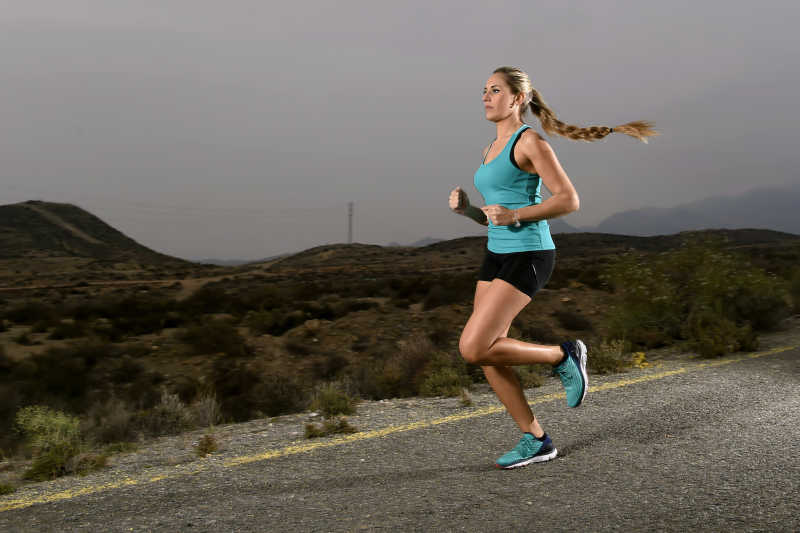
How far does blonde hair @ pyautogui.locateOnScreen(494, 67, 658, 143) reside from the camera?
3756 millimetres

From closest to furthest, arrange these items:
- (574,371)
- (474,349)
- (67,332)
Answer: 1. (474,349)
2. (574,371)
3. (67,332)

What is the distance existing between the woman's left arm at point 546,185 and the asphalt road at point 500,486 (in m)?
1.58

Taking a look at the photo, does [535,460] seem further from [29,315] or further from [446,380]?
[29,315]

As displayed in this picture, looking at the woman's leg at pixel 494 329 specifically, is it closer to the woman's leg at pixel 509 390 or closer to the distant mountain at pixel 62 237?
the woman's leg at pixel 509 390

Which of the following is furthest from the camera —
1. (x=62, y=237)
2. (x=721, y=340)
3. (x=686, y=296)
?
(x=62, y=237)

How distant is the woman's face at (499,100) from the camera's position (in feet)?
12.3

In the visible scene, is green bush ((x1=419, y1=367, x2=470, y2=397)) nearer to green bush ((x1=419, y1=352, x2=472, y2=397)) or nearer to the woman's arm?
green bush ((x1=419, y1=352, x2=472, y2=397))

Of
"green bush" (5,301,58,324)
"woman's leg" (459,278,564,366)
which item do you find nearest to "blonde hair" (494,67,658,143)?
"woman's leg" (459,278,564,366)

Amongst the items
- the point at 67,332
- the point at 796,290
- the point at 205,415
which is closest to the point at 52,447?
the point at 205,415

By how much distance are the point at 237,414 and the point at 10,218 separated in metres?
133

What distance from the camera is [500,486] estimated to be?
3682 mm

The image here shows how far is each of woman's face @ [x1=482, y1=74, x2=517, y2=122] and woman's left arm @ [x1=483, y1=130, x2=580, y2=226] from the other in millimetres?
296

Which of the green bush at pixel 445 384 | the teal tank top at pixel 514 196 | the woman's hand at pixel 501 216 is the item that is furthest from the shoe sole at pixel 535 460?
the green bush at pixel 445 384

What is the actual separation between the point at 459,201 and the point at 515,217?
33cm
